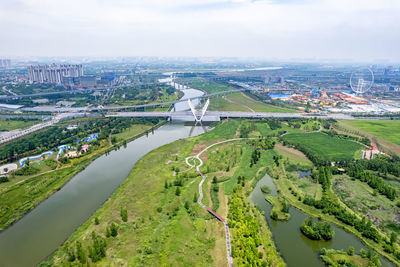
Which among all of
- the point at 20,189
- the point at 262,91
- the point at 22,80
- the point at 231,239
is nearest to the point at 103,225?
the point at 231,239

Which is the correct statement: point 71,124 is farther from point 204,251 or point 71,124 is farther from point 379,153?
point 379,153

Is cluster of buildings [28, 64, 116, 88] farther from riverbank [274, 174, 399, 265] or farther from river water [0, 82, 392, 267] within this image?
riverbank [274, 174, 399, 265]

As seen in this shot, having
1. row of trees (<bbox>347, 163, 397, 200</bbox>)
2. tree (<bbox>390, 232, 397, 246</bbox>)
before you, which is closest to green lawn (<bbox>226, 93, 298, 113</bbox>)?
row of trees (<bbox>347, 163, 397, 200</bbox>)

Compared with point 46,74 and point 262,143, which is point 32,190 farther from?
point 46,74

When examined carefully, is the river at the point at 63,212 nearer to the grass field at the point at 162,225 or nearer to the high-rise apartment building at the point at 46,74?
the grass field at the point at 162,225

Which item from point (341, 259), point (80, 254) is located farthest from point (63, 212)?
point (341, 259)
